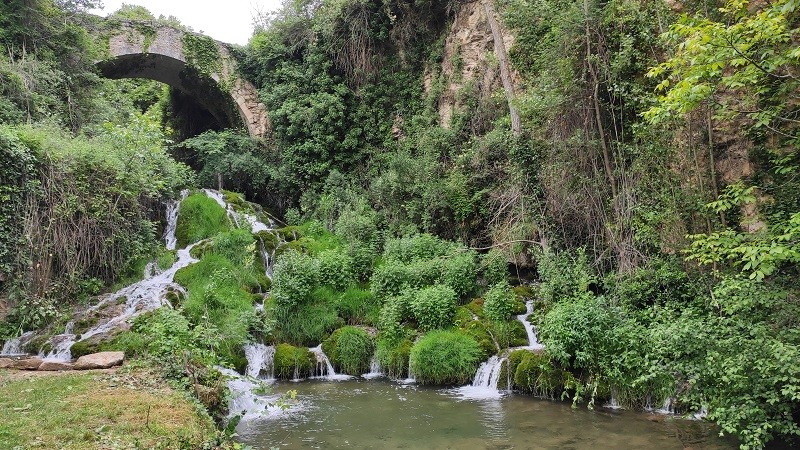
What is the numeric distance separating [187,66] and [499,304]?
14.5 m

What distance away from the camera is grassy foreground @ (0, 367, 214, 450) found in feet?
14.3

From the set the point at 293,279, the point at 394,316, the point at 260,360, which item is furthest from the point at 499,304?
the point at 260,360

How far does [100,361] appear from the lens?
740 cm

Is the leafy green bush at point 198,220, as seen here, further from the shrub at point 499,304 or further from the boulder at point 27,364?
the shrub at point 499,304

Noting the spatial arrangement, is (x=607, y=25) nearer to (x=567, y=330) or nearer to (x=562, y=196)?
(x=562, y=196)

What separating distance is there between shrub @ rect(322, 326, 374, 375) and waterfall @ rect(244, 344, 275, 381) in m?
1.05

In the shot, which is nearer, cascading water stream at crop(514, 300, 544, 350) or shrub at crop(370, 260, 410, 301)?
cascading water stream at crop(514, 300, 544, 350)

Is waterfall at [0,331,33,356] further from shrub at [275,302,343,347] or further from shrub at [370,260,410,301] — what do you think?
shrub at [370,260,410,301]

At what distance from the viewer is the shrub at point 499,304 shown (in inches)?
372

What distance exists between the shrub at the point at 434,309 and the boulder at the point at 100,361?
5.12 meters

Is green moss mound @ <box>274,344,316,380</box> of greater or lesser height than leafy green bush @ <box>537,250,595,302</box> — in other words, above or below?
below

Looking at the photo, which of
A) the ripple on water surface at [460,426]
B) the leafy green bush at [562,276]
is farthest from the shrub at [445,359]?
the leafy green bush at [562,276]

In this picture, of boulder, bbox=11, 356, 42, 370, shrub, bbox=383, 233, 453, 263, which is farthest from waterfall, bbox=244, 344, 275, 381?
shrub, bbox=383, 233, 453, 263

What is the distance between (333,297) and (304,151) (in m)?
7.24
